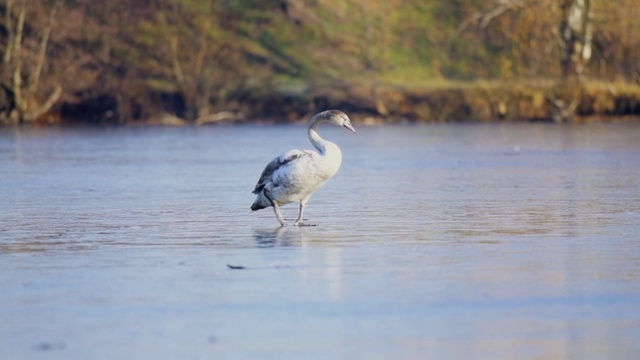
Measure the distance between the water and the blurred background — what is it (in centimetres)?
2800

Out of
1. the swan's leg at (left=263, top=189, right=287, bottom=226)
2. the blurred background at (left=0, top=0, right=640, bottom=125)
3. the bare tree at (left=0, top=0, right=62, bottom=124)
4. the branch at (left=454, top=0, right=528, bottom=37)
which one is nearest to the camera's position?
the swan's leg at (left=263, top=189, right=287, bottom=226)

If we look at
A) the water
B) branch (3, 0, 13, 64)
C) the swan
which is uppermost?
branch (3, 0, 13, 64)

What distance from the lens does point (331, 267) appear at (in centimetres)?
1078

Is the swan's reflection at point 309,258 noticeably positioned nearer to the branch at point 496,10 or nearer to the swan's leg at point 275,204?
the swan's leg at point 275,204

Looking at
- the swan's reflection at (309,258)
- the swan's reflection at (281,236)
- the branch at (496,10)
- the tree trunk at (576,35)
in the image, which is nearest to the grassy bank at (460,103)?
the tree trunk at (576,35)

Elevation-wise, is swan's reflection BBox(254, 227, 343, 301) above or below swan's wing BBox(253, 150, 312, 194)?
below

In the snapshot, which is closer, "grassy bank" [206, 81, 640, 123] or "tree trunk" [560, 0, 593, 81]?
"grassy bank" [206, 81, 640, 123]

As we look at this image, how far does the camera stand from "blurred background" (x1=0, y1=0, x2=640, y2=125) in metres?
50.7

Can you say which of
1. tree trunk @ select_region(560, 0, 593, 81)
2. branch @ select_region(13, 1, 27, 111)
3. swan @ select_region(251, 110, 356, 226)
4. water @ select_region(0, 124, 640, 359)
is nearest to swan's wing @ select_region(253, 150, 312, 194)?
swan @ select_region(251, 110, 356, 226)

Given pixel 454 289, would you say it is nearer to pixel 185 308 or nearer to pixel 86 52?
pixel 185 308

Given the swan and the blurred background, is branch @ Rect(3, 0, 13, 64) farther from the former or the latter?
the swan

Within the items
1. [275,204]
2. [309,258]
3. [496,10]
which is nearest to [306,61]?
[496,10]

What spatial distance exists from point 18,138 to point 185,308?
30399 mm

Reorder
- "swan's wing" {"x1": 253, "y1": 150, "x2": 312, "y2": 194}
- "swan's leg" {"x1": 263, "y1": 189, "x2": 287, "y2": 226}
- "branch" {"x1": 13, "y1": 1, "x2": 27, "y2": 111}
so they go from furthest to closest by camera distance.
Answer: "branch" {"x1": 13, "y1": 1, "x2": 27, "y2": 111}
"swan's leg" {"x1": 263, "y1": 189, "x2": 287, "y2": 226}
"swan's wing" {"x1": 253, "y1": 150, "x2": 312, "y2": 194}
